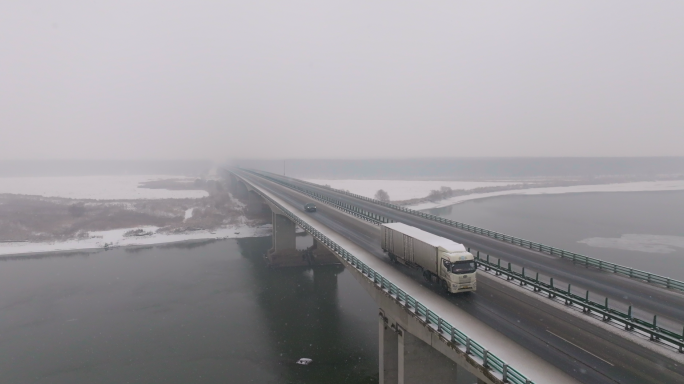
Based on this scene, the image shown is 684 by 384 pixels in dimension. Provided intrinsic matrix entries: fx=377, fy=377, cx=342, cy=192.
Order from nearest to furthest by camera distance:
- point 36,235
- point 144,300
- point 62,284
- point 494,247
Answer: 1. point 494,247
2. point 144,300
3. point 62,284
4. point 36,235

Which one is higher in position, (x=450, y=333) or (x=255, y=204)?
(x=450, y=333)

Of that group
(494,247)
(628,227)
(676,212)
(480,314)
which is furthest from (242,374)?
(676,212)

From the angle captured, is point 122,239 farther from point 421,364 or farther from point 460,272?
point 460,272

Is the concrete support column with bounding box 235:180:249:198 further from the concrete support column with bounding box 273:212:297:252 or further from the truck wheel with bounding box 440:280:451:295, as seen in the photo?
the truck wheel with bounding box 440:280:451:295

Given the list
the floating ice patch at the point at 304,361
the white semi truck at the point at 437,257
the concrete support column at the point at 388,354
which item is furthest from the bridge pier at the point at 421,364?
the floating ice patch at the point at 304,361

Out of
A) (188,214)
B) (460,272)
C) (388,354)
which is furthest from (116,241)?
(460,272)

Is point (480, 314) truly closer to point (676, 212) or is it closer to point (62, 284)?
point (62, 284)

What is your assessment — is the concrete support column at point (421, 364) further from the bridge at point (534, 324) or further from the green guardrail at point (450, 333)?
the green guardrail at point (450, 333)
